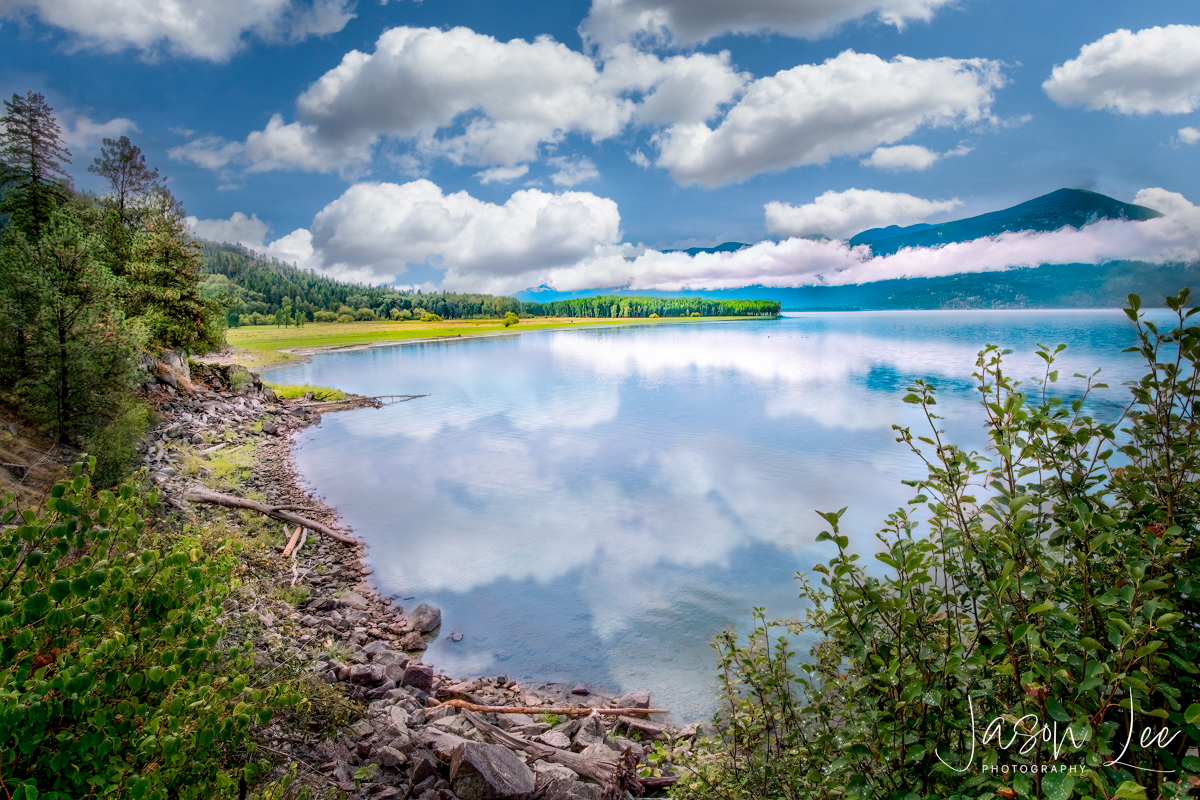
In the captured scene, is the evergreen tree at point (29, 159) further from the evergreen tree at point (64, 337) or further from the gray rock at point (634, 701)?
the gray rock at point (634, 701)

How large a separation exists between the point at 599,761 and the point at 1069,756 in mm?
5982

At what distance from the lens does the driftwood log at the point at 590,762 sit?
256 inches

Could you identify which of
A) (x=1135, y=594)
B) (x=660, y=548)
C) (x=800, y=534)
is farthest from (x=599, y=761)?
(x=800, y=534)

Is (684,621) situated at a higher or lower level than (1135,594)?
lower

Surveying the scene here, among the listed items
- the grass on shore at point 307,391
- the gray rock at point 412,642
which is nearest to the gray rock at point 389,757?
the gray rock at point 412,642

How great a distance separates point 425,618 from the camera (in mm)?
12211

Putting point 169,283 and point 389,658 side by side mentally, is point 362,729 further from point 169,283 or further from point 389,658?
point 169,283

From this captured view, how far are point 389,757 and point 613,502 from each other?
15117mm

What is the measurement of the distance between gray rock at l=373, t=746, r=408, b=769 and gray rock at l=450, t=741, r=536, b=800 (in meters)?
0.64

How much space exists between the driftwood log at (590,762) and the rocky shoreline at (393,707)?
16 mm

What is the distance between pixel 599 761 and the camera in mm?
6934

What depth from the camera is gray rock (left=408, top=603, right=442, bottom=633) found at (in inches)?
474

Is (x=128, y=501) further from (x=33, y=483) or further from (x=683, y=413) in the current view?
(x=683, y=413)

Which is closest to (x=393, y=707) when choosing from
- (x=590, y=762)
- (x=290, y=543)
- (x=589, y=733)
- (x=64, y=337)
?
(x=589, y=733)
